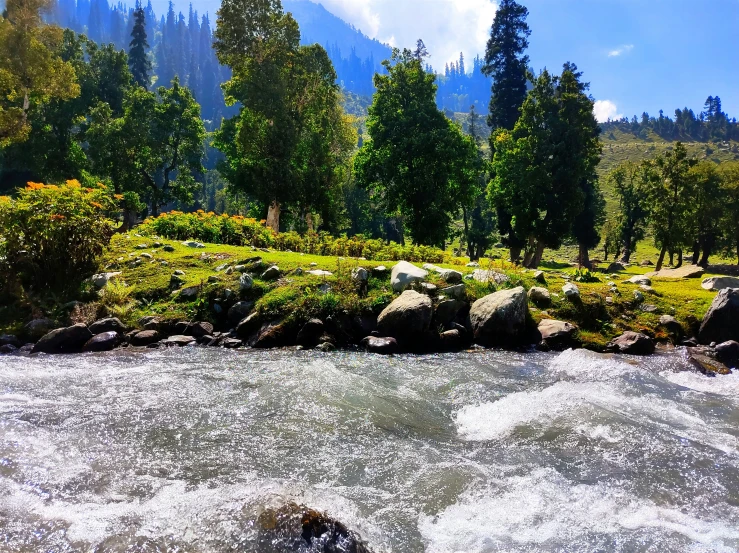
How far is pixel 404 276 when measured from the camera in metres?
13.8

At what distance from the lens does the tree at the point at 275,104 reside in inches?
1113

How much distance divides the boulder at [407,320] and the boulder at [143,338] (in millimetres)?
5859

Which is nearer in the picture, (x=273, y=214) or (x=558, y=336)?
(x=558, y=336)

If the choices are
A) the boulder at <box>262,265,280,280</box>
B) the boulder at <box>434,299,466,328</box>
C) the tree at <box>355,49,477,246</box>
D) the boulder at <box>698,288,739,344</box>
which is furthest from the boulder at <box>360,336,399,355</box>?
the tree at <box>355,49,477,246</box>

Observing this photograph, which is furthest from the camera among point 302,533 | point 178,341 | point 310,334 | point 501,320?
point 501,320

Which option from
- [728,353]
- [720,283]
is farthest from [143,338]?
[720,283]

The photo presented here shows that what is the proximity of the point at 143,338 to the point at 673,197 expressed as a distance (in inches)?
1649

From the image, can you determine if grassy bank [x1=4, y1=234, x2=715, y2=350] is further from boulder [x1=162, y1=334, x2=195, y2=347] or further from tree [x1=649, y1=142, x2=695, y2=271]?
tree [x1=649, y1=142, x2=695, y2=271]

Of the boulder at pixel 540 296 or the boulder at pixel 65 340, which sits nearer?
the boulder at pixel 65 340

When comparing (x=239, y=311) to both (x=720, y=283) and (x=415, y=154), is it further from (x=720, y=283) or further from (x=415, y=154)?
(x=415, y=154)

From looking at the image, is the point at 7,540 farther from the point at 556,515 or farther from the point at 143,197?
the point at 143,197

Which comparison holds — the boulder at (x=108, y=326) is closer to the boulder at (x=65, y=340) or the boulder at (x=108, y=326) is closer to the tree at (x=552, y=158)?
the boulder at (x=65, y=340)

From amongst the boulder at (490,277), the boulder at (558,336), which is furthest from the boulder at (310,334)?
the boulder at (558,336)

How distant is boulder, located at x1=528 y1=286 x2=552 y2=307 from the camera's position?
14.2m
